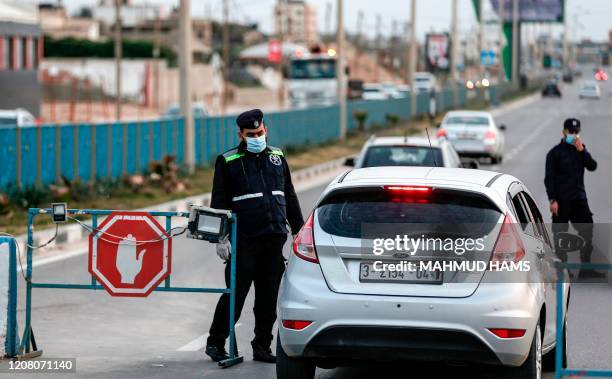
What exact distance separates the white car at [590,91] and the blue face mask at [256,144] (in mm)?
78832

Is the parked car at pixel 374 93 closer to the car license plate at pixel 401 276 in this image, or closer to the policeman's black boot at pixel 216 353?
the policeman's black boot at pixel 216 353

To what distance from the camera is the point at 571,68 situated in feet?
422

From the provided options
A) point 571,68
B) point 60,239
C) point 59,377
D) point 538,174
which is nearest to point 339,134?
point 538,174

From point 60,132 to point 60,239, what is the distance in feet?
23.4

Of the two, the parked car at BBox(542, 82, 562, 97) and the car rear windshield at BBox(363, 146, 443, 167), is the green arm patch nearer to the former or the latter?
the car rear windshield at BBox(363, 146, 443, 167)

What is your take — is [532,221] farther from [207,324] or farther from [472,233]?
[207,324]

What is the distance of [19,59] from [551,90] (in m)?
54.8

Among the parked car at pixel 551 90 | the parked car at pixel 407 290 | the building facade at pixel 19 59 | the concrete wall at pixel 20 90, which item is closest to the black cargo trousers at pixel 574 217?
the parked car at pixel 407 290

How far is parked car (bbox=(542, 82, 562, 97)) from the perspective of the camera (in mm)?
102375

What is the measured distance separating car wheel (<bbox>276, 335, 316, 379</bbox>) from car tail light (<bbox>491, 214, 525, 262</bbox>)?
51.7 inches

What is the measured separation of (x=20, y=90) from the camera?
56781mm

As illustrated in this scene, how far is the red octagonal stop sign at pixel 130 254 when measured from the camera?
9.63 metres

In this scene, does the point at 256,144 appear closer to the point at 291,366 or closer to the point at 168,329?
the point at 291,366

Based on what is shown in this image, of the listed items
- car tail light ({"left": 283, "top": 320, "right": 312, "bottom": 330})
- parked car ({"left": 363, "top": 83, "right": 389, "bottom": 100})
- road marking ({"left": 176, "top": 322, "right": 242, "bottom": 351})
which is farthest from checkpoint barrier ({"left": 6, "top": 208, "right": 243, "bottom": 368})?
parked car ({"left": 363, "top": 83, "right": 389, "bottom": 100})
